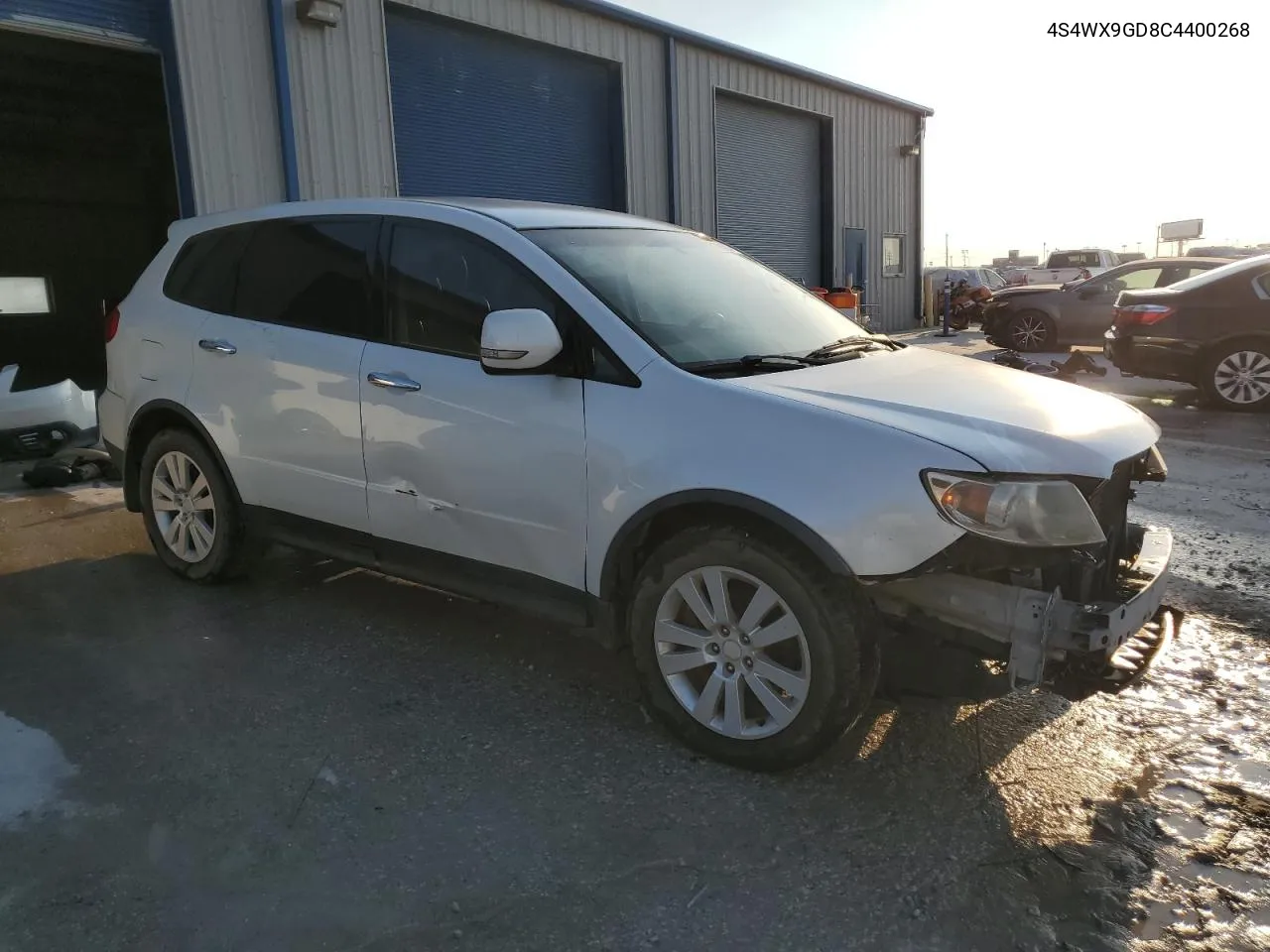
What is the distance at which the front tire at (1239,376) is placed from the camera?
30.5ft

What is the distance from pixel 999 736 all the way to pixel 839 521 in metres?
1.11

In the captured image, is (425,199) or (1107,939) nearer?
(1107,939)

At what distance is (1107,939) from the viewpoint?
2.27 m

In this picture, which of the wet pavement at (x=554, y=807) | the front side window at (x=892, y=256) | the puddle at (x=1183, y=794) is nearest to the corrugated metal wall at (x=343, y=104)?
the wet pavement at (x=554, y=807)

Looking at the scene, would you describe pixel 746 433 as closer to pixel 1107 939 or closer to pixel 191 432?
pixel 1107 939

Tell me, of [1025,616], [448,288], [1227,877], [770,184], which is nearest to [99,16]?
[448,288]

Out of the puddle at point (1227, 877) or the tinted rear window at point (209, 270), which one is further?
the tinted rear window at point (209, 270)

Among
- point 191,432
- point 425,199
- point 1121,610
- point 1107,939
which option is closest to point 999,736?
point 1121,610

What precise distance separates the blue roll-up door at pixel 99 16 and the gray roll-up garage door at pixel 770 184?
876 cm

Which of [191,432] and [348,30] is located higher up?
[348,30]

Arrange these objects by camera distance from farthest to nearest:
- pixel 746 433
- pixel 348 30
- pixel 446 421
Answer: pixel 348 30, pixel 446 421, pixel 746 433

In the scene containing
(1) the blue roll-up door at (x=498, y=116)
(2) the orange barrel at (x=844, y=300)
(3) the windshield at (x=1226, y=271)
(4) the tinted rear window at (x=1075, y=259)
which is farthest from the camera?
(4) the tinted rear window at (x=1075, y=259)

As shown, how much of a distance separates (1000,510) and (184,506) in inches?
152

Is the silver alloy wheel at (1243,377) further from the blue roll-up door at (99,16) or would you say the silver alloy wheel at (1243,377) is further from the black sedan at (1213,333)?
the blue roll-up door at (99,16)
